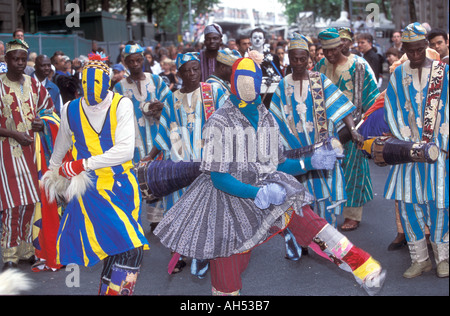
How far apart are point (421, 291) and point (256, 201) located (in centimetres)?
228

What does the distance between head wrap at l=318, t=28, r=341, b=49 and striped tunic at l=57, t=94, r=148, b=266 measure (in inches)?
113

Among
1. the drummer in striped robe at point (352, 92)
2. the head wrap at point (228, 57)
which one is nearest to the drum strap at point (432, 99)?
the drummer in striped robe at point (352, 92)

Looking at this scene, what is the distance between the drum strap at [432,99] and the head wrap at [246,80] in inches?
77.4

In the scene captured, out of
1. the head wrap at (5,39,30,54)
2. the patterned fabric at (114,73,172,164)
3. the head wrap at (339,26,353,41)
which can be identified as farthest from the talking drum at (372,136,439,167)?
the head wrap at (5,39,30,54)

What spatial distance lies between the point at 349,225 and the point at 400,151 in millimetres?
2201

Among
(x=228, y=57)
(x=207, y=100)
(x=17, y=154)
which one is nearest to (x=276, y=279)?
(x=207, y=100)

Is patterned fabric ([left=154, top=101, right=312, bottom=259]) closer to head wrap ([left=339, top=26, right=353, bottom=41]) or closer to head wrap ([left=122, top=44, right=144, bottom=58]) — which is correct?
head wrap ([left=122, top=44, right=144, bottom=58])

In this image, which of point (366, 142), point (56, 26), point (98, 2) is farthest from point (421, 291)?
point (98, 2)

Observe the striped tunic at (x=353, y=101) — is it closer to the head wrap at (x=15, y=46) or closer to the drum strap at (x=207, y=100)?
the drum strap at (x=207, y=100)

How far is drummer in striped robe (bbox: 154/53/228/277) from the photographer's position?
602cm

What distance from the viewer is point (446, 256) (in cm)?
553

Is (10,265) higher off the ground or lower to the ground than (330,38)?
lower

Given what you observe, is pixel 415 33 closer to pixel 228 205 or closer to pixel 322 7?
pixel 228 205

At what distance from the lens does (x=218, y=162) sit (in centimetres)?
391
